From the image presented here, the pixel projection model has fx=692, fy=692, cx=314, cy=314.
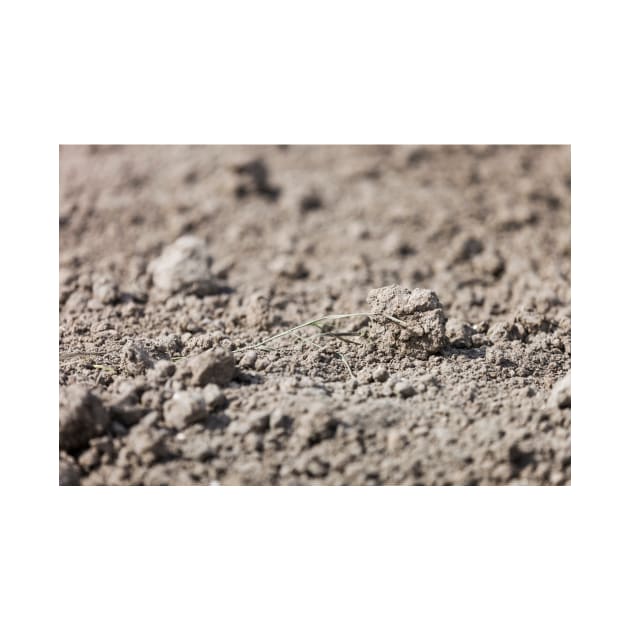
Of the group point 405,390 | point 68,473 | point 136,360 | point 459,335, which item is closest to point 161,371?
point 136,360

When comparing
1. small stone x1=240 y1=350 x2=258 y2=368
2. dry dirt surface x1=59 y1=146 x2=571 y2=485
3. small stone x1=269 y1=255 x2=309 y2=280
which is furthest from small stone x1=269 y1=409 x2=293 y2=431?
small stone x1=269 y1=255 x2=309 y2=280

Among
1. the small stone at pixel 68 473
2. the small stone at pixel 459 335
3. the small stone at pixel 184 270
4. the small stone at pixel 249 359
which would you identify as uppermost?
the small stone at pixel 184 270

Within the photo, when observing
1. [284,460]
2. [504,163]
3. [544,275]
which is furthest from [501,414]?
[504,163]

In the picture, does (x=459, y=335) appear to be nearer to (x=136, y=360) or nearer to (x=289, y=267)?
(x=289, y=267)

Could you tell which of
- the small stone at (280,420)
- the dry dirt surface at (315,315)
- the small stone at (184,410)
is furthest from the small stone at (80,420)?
the small stone at (280,420)

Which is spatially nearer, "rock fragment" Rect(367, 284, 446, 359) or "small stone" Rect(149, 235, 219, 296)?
"rock fragment" Rect(367, 284, 446, 359)

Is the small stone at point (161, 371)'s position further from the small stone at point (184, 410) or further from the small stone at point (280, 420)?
the small stone at point (280, 420)

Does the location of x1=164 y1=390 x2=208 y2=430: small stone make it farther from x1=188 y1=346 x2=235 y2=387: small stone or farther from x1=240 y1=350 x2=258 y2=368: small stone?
x1=240 y1=350 x2=258 y2=368: small stone
